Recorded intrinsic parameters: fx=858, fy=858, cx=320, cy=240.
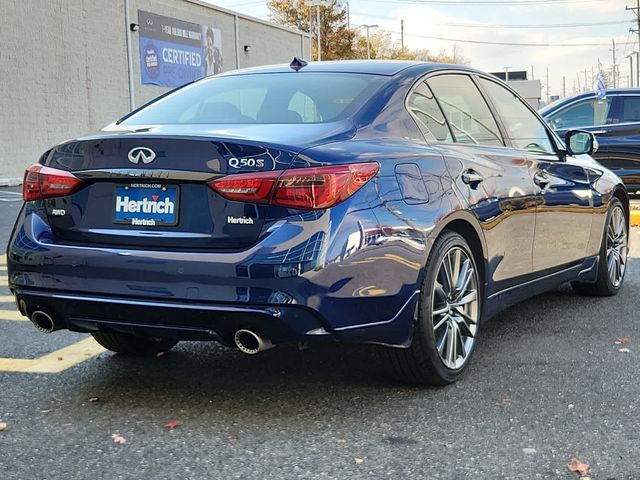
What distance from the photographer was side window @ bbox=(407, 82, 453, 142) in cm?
410

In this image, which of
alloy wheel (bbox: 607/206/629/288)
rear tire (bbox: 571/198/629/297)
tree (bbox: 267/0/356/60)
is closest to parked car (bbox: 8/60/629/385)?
rear tire (bbox: 571/198/629/297)

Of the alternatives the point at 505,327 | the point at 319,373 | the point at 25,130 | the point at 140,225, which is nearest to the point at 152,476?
the point at 140,225

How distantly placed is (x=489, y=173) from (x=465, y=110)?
452 millimetres

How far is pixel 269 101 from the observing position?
13.5ft

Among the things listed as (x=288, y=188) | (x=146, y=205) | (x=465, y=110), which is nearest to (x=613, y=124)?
(x=465, y=110)

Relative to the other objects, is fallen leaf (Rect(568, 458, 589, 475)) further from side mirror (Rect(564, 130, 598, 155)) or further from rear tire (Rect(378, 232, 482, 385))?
side mirror (Rect(564, 130, 598, 155))

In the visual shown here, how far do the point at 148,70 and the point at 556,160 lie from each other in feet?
80.1

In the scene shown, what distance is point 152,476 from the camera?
9.68 ft

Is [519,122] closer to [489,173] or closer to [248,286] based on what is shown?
[489,173]

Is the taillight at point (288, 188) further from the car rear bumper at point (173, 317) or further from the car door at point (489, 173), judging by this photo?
the car door at point (489, 173)

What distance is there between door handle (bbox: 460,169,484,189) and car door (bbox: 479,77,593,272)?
75 cm

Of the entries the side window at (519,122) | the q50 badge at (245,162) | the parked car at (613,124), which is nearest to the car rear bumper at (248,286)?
the q50 badge at (245,162)

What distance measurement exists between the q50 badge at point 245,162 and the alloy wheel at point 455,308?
1005 millimetres

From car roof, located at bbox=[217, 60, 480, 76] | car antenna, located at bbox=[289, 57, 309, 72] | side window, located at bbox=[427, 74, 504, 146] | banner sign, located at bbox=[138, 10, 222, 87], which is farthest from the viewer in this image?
banner sign, located at bbox=[138, 10, 222, 87]
